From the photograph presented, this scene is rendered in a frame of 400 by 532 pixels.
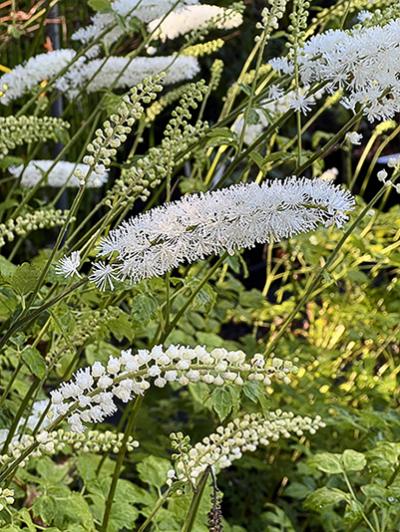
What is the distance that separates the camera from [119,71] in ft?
4.77

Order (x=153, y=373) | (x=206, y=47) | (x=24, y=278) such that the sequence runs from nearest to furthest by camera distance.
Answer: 1. (x=153, y=373)
2. (x=24, y=278)
3. (x=206, y=47)

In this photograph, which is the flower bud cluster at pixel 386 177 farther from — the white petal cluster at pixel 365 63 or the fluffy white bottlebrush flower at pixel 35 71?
the fluffy white bottlebrush flower at pixel 35 71

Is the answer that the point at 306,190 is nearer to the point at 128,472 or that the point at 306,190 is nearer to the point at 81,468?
the point at 81,468

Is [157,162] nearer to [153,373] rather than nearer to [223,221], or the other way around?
[223,221]

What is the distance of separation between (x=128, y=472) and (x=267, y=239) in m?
1.49

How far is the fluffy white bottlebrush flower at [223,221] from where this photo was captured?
730 millimetres

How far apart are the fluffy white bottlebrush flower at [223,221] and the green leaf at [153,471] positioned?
2.30 ft

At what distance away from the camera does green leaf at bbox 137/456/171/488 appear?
4.54ft

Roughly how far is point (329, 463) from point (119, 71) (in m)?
0.71

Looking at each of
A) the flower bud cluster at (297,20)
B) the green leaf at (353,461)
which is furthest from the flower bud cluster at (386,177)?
the green leaf at (353,461)

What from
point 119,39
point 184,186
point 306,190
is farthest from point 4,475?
point 184,186

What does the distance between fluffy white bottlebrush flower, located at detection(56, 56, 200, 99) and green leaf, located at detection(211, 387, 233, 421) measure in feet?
1.79

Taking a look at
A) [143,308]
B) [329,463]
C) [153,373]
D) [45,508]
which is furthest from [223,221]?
[329,463]

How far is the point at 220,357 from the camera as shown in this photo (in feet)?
2.22
